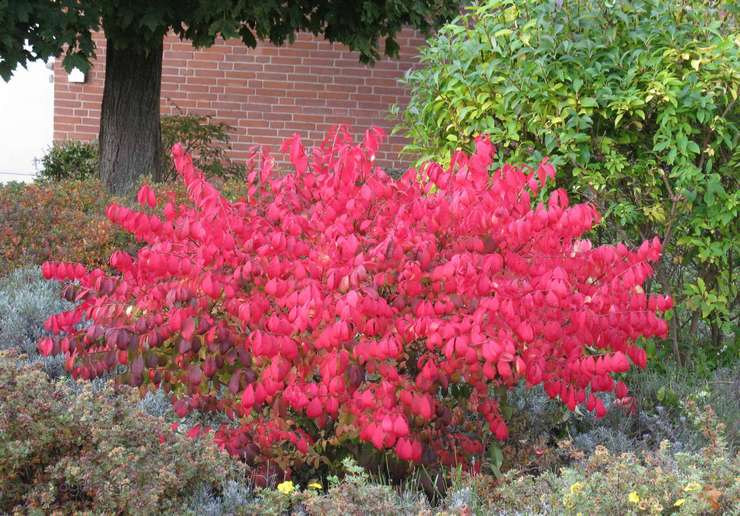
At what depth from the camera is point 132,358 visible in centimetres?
354

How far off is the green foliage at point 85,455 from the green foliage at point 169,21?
4.55 m

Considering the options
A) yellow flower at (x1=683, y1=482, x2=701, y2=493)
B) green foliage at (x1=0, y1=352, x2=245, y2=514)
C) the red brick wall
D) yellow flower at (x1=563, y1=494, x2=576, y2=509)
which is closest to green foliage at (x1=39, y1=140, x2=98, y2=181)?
the red brick wall

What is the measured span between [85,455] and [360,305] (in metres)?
0.97

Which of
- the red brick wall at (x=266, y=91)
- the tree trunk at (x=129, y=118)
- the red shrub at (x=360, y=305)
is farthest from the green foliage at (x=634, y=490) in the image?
the red brick wall at (x=266, y=91)

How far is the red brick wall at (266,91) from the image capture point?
11.3 meters

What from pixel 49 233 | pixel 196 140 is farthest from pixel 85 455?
pixel 196 140

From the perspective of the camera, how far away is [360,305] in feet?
9.96

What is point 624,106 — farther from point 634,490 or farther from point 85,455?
point 85,455

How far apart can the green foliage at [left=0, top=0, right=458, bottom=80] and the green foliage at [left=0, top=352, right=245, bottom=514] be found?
4.55m

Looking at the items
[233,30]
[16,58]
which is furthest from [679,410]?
[16,58]

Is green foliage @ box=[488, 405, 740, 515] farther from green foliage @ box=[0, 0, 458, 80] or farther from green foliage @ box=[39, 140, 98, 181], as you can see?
green foliage @ box=[39, 140, 98, 181]

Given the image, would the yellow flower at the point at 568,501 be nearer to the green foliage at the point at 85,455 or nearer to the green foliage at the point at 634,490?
the green foliage at the point at 634,490

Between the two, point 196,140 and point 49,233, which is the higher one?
point 196,140

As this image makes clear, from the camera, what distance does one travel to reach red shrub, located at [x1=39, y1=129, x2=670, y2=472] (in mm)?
3166
